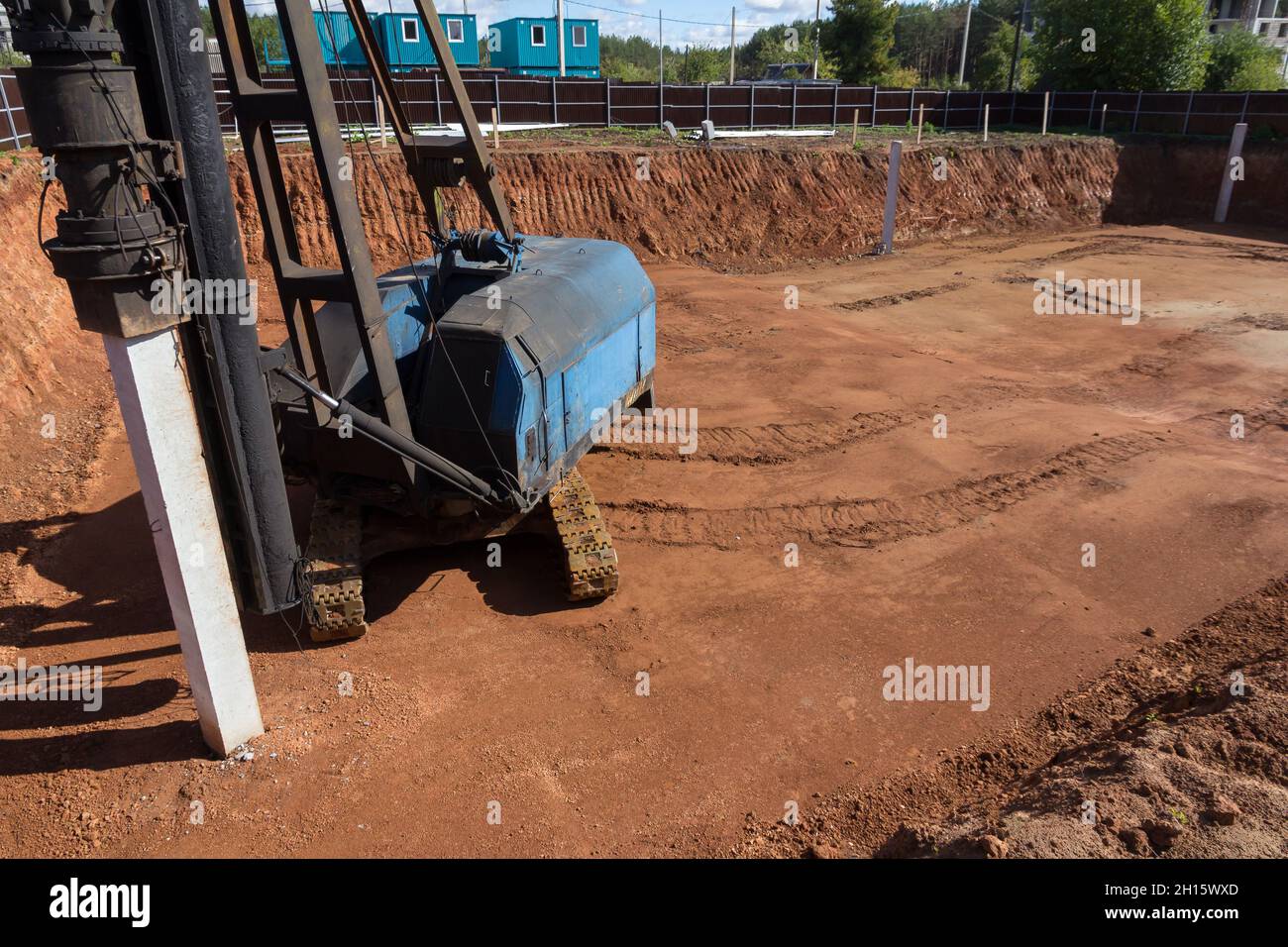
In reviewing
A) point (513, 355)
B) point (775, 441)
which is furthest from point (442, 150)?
point (775, 441)

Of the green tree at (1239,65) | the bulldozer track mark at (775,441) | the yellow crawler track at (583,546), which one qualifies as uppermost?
the green tree at (1239,65)

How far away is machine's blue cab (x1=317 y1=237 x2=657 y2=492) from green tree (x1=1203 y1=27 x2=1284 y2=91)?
34.7m

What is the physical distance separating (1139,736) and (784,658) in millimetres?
2629

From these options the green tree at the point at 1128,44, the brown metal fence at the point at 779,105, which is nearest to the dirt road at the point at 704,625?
the brown metal fence at the point at 779,105

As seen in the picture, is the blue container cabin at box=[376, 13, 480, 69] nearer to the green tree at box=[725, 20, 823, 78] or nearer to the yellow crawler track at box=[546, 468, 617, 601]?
the green tree at box=[725, 20, 823, 78]

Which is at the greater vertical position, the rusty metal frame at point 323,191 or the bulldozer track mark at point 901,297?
the rusty metal frame at point 323,191

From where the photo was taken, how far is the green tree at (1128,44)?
1240 inches

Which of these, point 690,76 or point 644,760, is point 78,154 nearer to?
point 644,760

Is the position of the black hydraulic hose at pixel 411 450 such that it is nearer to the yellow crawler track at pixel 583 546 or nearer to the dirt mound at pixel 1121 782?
the yellow crawler track at pixel 583 546

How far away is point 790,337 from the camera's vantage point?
51.1 ft

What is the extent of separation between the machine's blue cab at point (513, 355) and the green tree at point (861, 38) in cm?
4032

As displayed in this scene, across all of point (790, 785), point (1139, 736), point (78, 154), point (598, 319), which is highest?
point (78, 154)

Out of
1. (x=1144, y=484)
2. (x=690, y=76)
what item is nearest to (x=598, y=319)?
(x=1144, y=484)

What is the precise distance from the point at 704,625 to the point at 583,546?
1.33 m
